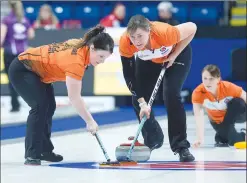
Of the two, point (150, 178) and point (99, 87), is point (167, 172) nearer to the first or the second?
point (150, 178)

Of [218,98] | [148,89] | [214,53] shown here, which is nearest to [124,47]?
[148,89]

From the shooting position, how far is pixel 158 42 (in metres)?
3.91

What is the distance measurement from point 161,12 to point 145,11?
4994 mm

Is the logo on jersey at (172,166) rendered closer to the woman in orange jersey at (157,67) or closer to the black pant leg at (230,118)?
the woman in orange jersey at (157,67)

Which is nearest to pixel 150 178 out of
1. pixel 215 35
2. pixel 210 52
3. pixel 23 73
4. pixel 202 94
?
pixel 202 94

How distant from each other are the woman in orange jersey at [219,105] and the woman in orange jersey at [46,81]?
52 cm

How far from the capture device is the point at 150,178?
4020 millimetres

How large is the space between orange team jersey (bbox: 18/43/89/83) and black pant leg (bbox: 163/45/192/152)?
0.44 meters

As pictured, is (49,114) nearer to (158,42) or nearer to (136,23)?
(158,42)

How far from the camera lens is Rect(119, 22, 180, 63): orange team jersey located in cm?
388

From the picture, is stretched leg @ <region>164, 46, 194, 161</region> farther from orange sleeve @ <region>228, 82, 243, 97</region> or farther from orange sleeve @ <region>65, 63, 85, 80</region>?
orange sleeve @ <region>228, 82, 243, 97</region>

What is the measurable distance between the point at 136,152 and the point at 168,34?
2.06 feet

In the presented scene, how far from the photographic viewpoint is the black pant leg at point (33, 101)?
14.5 ft

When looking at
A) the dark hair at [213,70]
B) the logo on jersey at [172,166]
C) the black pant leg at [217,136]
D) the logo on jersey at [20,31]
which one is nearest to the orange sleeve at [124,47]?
the dark hair at [213,70]
